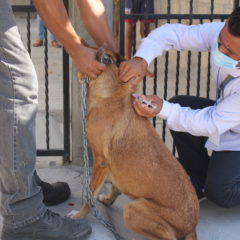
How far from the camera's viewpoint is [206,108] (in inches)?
150

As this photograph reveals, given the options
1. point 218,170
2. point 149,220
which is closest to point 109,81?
point 149,220

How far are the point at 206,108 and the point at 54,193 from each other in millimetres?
1279

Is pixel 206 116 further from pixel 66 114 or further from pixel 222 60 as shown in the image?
pixel 66 114

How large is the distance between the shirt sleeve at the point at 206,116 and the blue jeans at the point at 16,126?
3.28 ft

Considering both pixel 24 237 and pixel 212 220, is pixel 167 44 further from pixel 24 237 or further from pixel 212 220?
pixel 24 237

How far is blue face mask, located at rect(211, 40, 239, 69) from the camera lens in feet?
11.6

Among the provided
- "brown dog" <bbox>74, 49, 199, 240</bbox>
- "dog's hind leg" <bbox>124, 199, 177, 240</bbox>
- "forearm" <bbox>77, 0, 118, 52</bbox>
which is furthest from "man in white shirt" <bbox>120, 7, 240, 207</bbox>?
"dog's hind leg" <bbox>124, 199, 177, 240</bbox>

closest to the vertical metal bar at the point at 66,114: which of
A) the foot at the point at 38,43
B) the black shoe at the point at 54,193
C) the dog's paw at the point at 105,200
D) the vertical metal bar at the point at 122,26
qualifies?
the vertical metal bar at the point at 122,26

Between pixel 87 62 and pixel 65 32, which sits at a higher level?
pixel 65 32

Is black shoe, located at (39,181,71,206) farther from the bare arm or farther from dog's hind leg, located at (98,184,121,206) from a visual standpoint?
the bare arm

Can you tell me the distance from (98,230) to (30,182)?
0.73 metres

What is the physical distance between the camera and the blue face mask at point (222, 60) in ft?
11.6

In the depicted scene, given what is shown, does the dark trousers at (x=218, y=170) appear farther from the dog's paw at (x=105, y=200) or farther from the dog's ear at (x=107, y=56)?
the dog's ear at (x=107, y=56)

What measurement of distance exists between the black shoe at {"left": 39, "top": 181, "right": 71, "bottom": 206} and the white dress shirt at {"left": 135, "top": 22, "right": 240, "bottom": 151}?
3.14 ft
